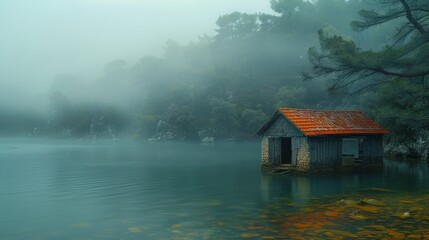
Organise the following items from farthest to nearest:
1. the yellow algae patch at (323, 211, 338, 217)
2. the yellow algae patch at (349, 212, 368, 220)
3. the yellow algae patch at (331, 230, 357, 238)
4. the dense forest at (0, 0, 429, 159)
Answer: the dense forest at (0, 0, 429, 159) → the yellow algae patch at (323, 211, 338, 217) → the yellow algae patch at (349, 212, 368, 220) → the yellow algae patch at (331, 230, 357, 238)

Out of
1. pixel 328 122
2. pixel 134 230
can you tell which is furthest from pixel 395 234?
pixel 328 122

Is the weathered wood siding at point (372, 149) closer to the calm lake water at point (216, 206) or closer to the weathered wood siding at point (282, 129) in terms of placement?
the calm lake water at point (216, 206)

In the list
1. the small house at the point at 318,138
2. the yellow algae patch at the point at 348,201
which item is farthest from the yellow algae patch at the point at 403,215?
the small house at the point at 318,138

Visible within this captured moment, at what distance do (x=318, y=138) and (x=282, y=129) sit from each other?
9.73ft

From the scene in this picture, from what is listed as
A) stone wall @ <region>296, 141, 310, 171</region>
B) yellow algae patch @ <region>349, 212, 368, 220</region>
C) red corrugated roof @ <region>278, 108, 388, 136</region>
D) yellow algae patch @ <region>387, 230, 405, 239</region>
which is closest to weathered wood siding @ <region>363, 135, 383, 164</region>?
red corrugated roof @ <region>278, 108, 388, 136</region>

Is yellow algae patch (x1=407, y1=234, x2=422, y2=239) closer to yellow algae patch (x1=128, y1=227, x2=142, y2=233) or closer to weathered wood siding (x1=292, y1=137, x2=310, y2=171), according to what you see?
yellow algae patch (x1=128, y1=227, x2=142, y2=233)

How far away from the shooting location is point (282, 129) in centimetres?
3406

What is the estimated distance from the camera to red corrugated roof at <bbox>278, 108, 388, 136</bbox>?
32.6 m

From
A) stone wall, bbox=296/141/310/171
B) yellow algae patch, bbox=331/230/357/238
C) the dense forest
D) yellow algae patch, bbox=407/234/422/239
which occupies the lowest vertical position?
→ yellow algae patch, bbox=331/230/357/238

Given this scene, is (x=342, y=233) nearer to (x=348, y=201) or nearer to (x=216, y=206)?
(x=348, y=201)

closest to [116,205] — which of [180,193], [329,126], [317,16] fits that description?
[180,193]

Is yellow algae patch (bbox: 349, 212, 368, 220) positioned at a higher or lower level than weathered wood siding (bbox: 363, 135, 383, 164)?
lower

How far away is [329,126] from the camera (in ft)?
111

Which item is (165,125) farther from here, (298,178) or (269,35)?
(298,178)
